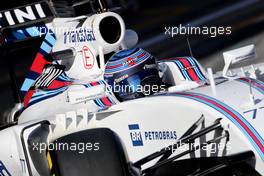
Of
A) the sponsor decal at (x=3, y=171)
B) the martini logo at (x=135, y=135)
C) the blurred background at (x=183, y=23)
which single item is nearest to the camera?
the martini logo at (x=135, y=135)

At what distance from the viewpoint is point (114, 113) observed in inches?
212

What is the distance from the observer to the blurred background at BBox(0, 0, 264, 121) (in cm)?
1027

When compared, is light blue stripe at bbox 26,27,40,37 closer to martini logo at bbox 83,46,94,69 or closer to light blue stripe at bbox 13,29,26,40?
light blue stripe at bbox 13,29,26,40

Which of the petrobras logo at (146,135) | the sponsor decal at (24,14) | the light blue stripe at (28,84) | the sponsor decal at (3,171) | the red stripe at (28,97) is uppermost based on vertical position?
the sponsor decal at (24,14)

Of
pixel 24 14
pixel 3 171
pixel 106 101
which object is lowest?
pixel 3 171

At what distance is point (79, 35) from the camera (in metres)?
6.47

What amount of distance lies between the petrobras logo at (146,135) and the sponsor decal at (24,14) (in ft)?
7.02

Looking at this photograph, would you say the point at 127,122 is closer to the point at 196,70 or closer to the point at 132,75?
the point at 132,75

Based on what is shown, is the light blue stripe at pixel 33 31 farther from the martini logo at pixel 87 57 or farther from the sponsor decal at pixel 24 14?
the martini logo at pixel 87 57

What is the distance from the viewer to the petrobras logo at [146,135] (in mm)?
5121

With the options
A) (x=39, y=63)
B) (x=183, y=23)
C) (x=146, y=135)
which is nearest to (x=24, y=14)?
(x=39, y=63)

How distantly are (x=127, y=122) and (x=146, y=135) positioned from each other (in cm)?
20

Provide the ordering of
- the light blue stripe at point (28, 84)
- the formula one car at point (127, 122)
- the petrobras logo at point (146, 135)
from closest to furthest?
the formula one car at point (127, 122)
the petrobras logo at point (146, 135)
the light blue stripe at point (28, 84)

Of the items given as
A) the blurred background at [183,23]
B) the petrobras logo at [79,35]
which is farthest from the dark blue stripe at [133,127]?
the blurred background at [183,23]
